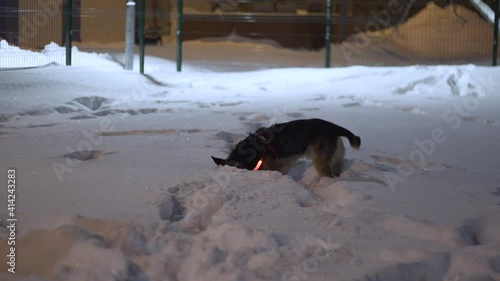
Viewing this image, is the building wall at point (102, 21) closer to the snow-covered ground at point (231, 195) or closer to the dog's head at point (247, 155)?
the snow-covered ground at point (231, 195)

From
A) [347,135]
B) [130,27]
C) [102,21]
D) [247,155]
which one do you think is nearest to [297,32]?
[102,21]

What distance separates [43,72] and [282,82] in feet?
17.6

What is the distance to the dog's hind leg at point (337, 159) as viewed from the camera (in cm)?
826

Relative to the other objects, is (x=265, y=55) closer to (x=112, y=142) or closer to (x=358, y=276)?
(x=112, y=142)

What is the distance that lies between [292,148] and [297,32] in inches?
699

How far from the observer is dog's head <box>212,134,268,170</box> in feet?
26.6

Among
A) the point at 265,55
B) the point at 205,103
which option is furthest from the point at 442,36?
the point at 205,103

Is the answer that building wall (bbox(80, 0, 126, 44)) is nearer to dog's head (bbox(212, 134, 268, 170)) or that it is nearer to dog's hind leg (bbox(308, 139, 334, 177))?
dog's head (bbox(212, 134, 268, 170))

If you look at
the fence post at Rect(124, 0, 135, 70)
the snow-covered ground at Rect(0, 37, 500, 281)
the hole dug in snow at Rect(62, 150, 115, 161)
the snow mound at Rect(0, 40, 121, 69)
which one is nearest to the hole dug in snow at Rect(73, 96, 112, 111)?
the snow-covered ground at Rect(0, 37, 500, 281)

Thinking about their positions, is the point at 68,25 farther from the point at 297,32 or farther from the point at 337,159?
the point at 297,32

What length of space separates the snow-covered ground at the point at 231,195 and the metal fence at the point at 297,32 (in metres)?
5.21

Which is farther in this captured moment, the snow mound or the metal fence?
the metal fence

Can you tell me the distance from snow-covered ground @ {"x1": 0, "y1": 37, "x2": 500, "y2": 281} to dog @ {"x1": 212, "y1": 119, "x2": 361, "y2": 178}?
22 cm

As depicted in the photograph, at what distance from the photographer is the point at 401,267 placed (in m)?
5.36
